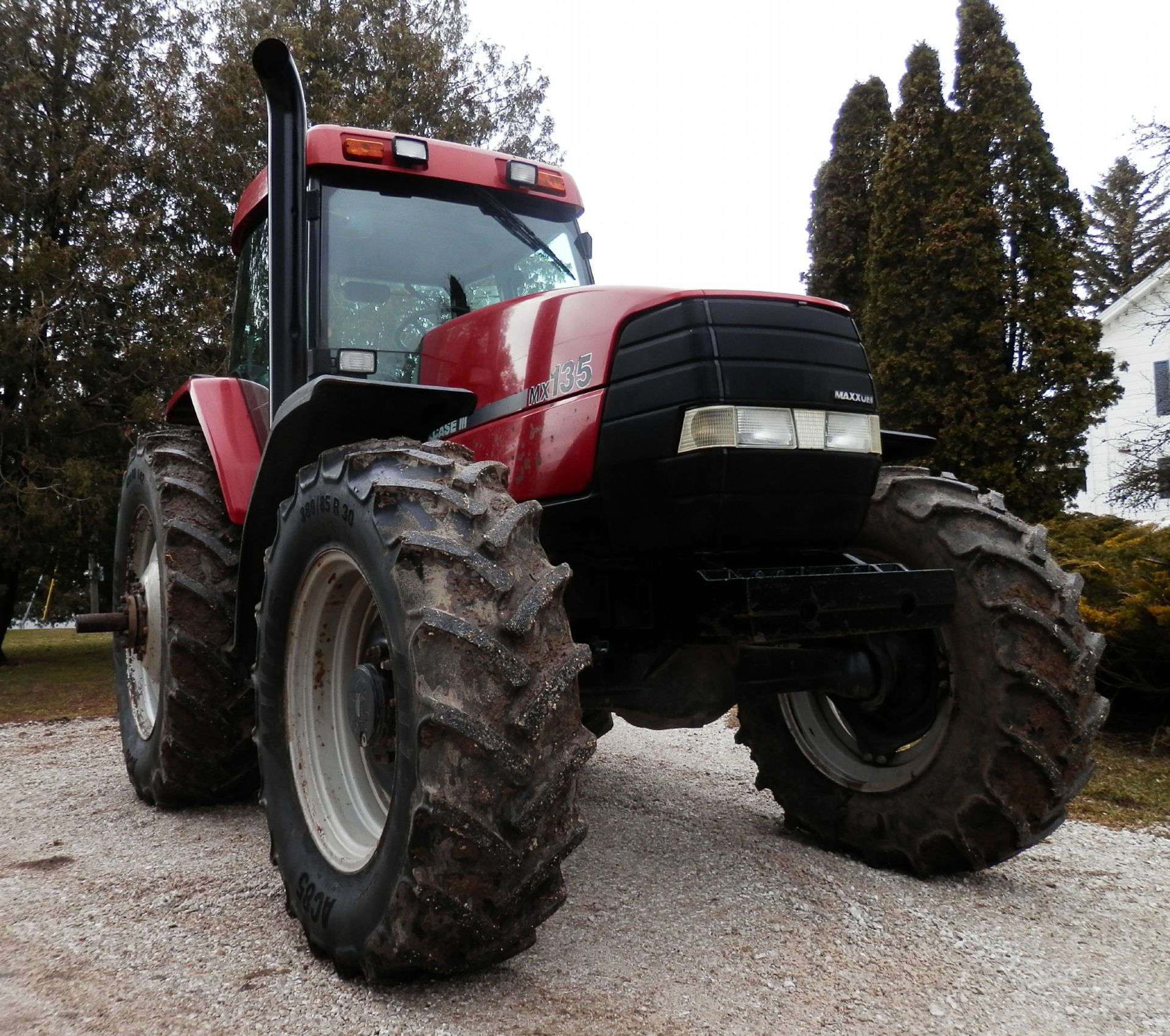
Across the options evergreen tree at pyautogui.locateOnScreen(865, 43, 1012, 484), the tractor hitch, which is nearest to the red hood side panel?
the tractor hitch

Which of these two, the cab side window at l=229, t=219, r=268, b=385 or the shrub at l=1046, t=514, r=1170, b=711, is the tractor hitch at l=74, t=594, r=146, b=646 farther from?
the shrub at l=1046, t=514, r=1170, b=711

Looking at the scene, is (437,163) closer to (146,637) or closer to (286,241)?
(286,241)

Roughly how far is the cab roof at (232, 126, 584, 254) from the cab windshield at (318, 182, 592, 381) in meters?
0.05

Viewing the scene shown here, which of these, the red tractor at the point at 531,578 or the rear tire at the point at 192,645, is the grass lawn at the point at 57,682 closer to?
the rear tire at the point at 192,645

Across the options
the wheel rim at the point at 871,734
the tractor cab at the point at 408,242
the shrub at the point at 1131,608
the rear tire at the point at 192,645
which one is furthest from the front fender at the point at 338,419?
the shrub at the point at 1131,608

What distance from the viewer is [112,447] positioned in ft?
41.7

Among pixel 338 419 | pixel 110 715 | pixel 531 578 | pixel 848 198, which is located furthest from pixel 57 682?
pixel 848 198

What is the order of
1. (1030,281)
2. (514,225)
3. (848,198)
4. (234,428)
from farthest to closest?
(848,198) < (1030,281) < (234,428) < (514,225)

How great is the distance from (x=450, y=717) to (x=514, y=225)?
230 cm

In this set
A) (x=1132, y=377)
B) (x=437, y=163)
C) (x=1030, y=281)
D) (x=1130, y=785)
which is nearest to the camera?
(x=437, y=163)

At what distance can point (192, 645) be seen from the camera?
4.05 metres

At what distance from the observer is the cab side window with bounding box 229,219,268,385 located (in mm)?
4391

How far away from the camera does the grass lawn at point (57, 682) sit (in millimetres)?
8641

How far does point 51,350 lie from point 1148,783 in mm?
11889
